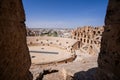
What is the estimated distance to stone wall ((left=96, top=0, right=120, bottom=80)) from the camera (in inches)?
142

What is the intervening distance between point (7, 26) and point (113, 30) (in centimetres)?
321

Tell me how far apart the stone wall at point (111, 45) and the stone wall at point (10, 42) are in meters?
3.00

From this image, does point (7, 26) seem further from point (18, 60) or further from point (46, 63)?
point (46, 63)

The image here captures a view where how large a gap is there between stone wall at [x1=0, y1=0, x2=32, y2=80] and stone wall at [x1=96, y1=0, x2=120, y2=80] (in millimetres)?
2997

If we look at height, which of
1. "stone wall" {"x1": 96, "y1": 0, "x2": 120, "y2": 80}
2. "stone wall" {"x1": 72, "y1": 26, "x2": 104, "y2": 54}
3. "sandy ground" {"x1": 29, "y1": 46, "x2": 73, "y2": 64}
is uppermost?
"stone wall" {"x1": 96, "y1": 0, "x2": 120, "y2": 80}

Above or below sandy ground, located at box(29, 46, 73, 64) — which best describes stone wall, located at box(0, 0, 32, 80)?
above

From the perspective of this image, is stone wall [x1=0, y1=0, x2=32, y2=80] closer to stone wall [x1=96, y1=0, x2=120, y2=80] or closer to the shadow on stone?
stone wall [x1=96, y1=0, x2=120, y2=80]

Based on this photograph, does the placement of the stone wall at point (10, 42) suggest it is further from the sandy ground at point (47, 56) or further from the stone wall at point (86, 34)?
the stone wall at point (86, 34)

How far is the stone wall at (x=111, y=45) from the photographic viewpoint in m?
3.61

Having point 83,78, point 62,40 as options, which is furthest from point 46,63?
point 62,40

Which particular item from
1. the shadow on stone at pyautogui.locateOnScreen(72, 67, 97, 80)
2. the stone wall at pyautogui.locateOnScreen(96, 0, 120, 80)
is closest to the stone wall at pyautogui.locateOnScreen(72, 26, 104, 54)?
the shadow on stone at pyautogui.locateOnScreen(72, 67, 97, 80)

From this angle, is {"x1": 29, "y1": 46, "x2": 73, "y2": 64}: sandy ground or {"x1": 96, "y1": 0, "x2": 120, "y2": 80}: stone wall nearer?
{"x1": 96, "y1": 0, "x2": 120, "y2": 80}: stone wall

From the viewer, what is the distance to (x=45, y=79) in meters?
8.55

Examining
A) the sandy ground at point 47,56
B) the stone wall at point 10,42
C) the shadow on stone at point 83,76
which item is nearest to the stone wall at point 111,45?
the shadow on stone at point 83,76
